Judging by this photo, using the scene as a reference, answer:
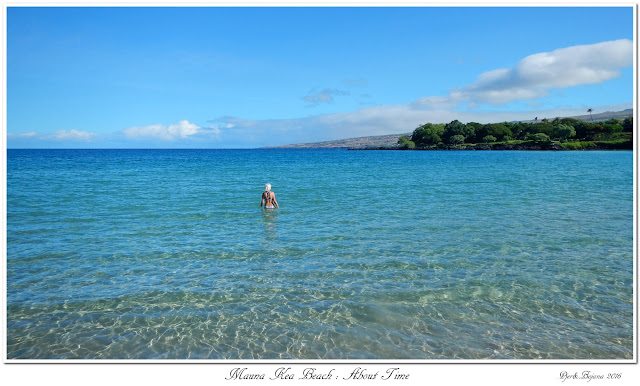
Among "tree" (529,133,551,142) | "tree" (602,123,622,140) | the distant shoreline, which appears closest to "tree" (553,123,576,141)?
"tree" (529,133,551,142)

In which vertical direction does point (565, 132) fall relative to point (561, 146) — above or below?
above

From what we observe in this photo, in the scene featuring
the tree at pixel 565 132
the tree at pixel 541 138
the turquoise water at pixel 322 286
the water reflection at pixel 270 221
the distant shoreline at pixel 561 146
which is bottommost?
the turquoise water at pixel 322 286

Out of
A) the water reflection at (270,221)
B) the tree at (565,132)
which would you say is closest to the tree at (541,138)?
the tree at (565,132)

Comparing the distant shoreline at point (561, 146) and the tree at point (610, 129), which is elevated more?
the tree at point (610, 129)

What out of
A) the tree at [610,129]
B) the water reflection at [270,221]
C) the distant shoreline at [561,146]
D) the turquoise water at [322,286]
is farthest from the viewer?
the tree at [610,129]

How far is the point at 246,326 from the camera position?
8.74 meters

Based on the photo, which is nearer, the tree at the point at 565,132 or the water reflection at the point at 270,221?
the water reflection at the point at 270,221

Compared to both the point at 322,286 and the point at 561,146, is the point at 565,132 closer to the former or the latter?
the point at 561,146

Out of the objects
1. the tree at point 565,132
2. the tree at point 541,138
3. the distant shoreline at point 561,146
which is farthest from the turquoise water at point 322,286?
the tree at point 565,132

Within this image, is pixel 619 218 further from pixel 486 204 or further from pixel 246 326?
pixel 246 326

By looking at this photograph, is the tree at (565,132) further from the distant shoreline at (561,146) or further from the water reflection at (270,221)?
the water reflection at (270,221)

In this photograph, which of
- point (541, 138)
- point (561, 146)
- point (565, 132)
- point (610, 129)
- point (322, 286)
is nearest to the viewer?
point (322, 286)

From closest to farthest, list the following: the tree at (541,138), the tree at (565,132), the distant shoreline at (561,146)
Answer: the distant shoreline at (561,146)
the tree at (541,138)
the tree at (565,132)

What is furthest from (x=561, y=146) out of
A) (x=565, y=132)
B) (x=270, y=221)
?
(x=270, y=221)
